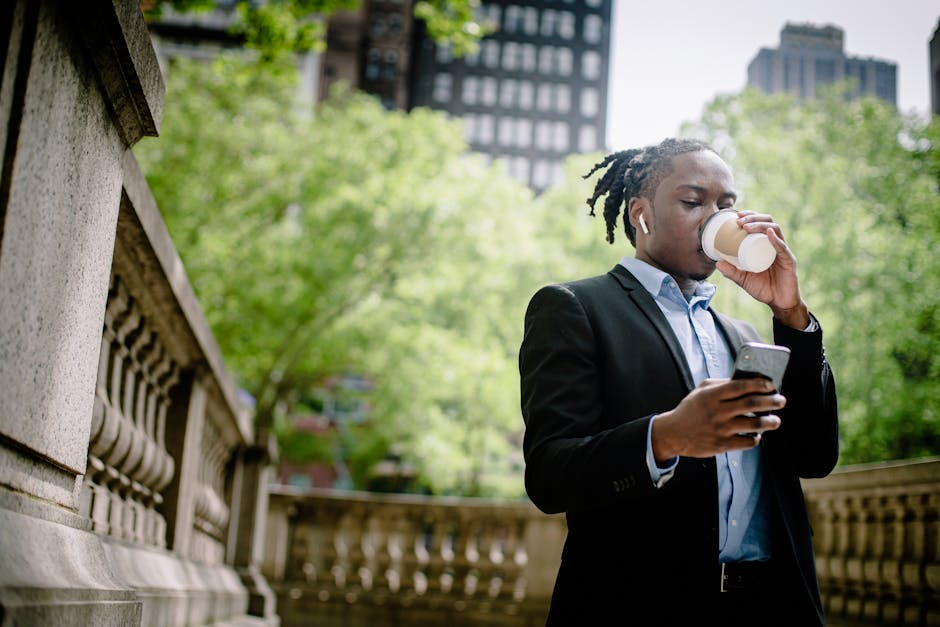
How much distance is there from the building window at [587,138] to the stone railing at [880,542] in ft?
238

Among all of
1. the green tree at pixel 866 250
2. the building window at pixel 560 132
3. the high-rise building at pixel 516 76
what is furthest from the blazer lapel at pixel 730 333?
the building window at pixel 560 132

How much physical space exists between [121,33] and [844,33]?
867cm

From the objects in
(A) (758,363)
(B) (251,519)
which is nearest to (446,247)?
(B) (251,519)

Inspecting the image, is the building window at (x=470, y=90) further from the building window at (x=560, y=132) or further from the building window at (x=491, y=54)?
the building window at (x=560, y=132)

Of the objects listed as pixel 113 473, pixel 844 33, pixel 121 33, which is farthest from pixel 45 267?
pixel 844 33

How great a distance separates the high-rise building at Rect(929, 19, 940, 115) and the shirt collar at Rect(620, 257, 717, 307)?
200 inches

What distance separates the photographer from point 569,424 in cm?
234

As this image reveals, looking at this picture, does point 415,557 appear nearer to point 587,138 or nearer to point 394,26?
point 394,26

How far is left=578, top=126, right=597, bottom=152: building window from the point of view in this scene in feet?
258

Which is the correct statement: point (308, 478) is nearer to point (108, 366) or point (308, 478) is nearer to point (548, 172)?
point (548, 172)

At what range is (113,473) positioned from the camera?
3.93 m

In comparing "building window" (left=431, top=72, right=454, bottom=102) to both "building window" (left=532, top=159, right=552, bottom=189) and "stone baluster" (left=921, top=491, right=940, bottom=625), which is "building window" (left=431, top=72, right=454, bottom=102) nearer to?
"building window" (left=532, top=159, right=552, bottom=189)

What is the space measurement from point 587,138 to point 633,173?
255ft

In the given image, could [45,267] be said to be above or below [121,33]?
below
